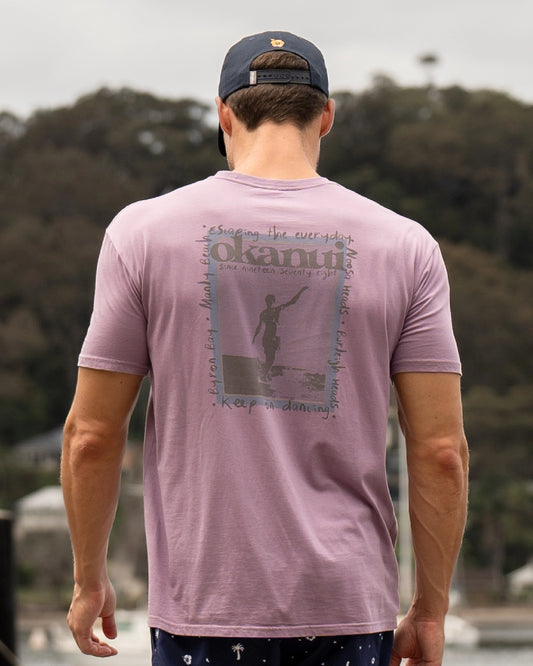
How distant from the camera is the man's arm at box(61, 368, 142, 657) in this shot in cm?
170

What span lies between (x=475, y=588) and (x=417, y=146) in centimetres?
3304

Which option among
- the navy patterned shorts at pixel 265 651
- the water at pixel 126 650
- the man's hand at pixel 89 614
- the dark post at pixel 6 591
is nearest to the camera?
the navy patterned shorts at pixel 265 651

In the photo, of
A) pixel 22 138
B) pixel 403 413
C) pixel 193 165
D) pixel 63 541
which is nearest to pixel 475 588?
pixel 63 541

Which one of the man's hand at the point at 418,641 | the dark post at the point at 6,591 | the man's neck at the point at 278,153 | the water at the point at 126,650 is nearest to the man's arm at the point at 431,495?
the man's hand at the point at 418,641

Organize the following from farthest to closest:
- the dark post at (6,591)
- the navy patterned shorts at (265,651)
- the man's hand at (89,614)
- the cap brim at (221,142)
Answer: 1. the dark post at (6,591)
2. the cap brim at (221,142)
3. the man's hand at (89,614)
4. the navy patterned shorts at (265,651)

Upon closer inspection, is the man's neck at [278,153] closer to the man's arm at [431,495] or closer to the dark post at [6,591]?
the man's arm at [431,495]

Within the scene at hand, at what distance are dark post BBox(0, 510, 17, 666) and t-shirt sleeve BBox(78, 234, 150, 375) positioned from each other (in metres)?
1.94

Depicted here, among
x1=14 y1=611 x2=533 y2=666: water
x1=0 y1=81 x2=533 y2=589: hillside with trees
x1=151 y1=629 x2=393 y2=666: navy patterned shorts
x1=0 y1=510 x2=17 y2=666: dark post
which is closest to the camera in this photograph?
x1=151 y1=629 x2=393 y2=666: navy patterned shorts

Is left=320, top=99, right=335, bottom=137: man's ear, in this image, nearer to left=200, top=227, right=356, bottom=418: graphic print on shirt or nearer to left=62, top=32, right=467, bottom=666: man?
left=62, top=32, right=467, bottom=666: man

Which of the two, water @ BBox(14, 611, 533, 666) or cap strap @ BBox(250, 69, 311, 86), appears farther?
water @ BBox(14, 611, 533, 666)

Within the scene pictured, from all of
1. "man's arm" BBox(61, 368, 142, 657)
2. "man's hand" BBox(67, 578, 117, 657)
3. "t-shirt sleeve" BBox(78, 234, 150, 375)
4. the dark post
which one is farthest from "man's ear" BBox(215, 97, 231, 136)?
the dark post

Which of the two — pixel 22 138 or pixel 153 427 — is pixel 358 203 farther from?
pixel 22 138

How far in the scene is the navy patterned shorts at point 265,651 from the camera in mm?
1611

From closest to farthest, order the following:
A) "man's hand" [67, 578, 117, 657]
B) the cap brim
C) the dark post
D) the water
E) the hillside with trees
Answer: "man's hand" [67, 578, 117, 657] → the cap brim → the dark post → the water → the hillside with trees
